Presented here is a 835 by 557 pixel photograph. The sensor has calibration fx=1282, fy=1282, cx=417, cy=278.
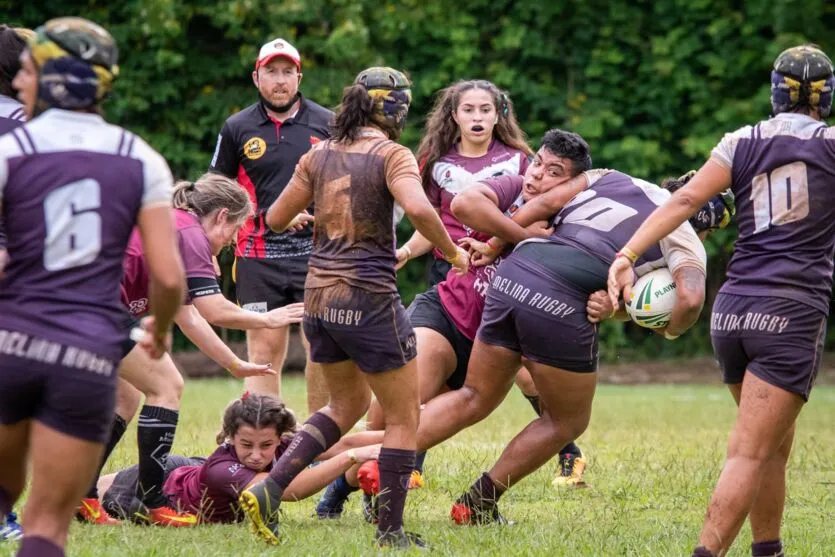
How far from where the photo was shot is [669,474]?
7691 mm

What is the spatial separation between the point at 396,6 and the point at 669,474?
12.9 m

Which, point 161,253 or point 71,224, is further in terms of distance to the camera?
point 161,253

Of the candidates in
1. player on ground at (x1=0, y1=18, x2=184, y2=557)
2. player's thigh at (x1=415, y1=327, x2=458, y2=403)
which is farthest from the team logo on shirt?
player on ground at (x1=0, y1=18, x2=184, y2=557)

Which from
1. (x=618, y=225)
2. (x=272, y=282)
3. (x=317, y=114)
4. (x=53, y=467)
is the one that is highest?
(x=317, y=114)

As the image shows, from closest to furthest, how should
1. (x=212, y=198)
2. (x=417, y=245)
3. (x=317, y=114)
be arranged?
1. (x=212, y=198)
2. (x=417, y=245)
3. (x=317, y=114)

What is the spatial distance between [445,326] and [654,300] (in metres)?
1.36

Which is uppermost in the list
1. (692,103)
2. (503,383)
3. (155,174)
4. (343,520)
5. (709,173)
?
(692,103)

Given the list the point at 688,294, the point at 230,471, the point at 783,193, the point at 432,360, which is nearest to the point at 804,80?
the point at 783,193

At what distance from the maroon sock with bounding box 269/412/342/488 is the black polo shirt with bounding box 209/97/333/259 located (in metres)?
2.75

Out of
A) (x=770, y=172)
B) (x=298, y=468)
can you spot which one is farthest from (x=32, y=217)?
(x=770, y=172)

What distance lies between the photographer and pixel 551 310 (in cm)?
574

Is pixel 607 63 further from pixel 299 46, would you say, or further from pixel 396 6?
pixel 299 46

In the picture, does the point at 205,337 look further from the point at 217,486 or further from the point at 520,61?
the point at 520,61

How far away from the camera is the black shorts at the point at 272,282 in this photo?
27.0 feet
